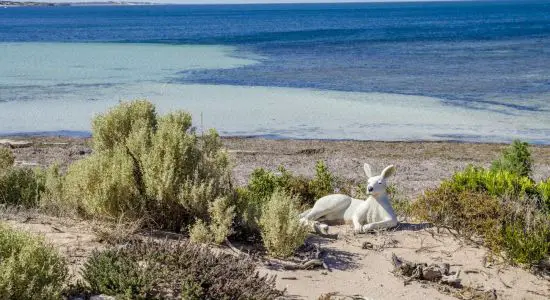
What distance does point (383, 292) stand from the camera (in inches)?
265

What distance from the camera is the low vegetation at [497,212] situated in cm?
764

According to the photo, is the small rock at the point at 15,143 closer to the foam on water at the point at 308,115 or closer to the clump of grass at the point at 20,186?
the foam on water at the point at 308,115

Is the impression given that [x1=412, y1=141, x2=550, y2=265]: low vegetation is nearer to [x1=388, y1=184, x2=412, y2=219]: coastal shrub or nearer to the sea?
[x1=388, y1=184, x2=412, y2=219]: coastal shrub

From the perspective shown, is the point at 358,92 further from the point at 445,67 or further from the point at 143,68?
the point at 143,68

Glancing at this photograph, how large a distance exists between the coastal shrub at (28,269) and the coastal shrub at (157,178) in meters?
1.91

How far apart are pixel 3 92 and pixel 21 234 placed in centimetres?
2496

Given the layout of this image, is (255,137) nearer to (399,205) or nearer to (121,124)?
(399,205)

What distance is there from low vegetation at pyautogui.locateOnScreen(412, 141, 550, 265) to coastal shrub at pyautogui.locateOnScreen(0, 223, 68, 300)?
4.79 meters

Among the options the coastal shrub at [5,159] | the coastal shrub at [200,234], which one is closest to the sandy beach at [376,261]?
the coastal shrub at [200,234]

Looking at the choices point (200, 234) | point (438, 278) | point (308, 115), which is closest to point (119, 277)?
point (200, 234)

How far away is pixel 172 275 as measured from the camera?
5875mm

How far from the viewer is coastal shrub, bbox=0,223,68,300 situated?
5.01m

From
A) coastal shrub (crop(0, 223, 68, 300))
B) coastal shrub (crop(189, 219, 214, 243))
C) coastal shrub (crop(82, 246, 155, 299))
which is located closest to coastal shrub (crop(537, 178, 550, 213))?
coastal shrub (crop(189, 219, 214, 243))

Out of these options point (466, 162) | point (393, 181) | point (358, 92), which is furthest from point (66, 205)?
point (358, 92)
